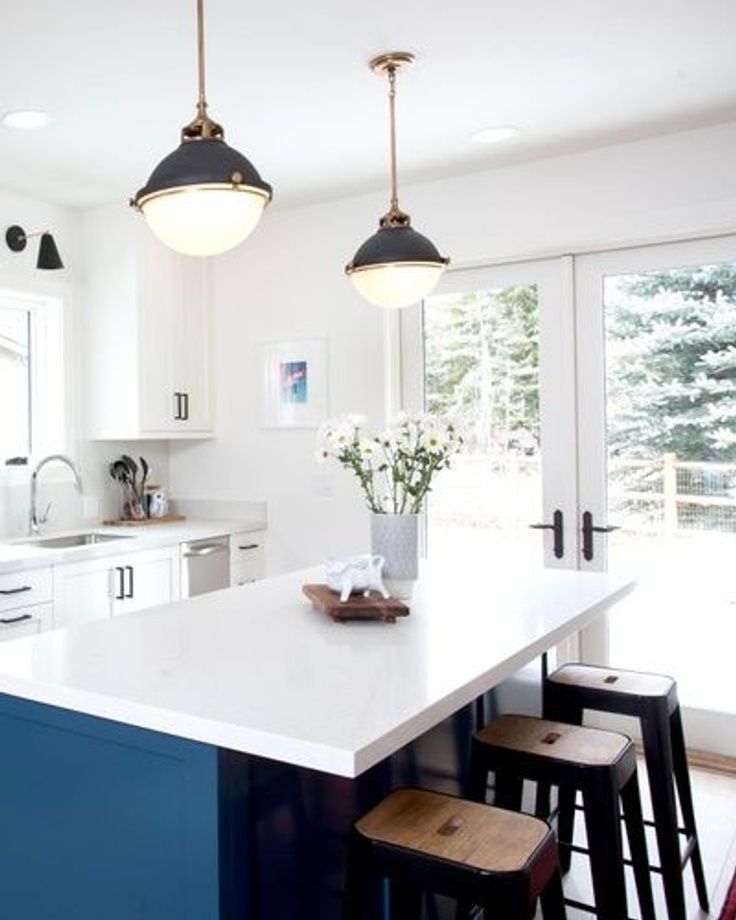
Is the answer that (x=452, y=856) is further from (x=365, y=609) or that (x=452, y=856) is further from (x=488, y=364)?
(x=488, y=364)

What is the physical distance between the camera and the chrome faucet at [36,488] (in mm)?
4090

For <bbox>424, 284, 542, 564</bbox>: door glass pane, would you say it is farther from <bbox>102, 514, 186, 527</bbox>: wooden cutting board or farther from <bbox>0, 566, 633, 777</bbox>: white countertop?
<bbox>102, 514, 186, 527</bbox>: wooden cutting board

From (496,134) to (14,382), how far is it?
102 inches

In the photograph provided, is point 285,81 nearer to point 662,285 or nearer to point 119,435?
point 662,285

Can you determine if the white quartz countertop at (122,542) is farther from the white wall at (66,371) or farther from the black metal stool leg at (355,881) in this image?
the black metal stool leg at (355,881)

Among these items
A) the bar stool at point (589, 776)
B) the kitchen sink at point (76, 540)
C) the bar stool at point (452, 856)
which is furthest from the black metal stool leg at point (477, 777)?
the kitchen sink at point (76, 540)

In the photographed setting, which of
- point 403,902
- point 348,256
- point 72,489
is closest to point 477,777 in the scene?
point 403,902

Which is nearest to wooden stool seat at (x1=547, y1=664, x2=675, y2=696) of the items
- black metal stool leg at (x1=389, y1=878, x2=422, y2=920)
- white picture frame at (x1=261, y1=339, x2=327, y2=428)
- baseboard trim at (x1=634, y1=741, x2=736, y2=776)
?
black metal stool leg at (x1=389, y1=878, x2=422, y2=920)

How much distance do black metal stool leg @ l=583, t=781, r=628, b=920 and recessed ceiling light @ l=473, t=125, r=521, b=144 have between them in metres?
2.46

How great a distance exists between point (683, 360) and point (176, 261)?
2557 millimetres

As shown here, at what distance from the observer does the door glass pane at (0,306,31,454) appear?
4197 mm

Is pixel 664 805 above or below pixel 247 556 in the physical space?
below

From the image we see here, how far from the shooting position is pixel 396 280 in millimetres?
2469

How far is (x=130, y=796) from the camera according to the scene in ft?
5.02
